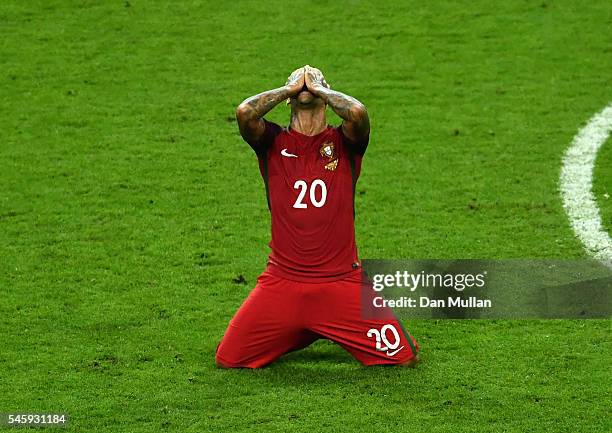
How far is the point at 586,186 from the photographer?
9.95 meters

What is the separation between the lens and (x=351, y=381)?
7352 mm

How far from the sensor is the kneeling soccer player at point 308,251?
293 inches

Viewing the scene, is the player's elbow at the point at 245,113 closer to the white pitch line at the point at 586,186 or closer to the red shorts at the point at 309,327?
the red shorts at the point at 309,327

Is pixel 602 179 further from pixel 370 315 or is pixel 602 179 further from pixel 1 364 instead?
pixel 1 364

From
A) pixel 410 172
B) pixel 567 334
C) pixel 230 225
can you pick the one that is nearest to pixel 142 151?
pixel 230 225

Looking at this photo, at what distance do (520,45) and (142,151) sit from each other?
3.58m

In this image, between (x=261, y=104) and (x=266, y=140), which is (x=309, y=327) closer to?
(x=266, y=140)

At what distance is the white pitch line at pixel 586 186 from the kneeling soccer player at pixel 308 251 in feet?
6.91

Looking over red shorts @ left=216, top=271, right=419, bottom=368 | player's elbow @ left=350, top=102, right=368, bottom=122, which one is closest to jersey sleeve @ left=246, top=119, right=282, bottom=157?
player's elbow @ left=350, top=102, right=368, bottom=122

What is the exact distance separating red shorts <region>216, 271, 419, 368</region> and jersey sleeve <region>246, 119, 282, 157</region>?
71 centimetres

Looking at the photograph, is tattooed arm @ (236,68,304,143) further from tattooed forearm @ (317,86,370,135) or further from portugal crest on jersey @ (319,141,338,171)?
portugal crest on jersey @ (319,141,338,171)

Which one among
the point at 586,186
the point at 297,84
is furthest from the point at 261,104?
the point at 586,186

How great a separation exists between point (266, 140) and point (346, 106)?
53 centimetres

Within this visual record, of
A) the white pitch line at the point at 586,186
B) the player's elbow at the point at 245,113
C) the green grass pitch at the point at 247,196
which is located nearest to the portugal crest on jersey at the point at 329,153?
the player's elbow at the point at 245,113
